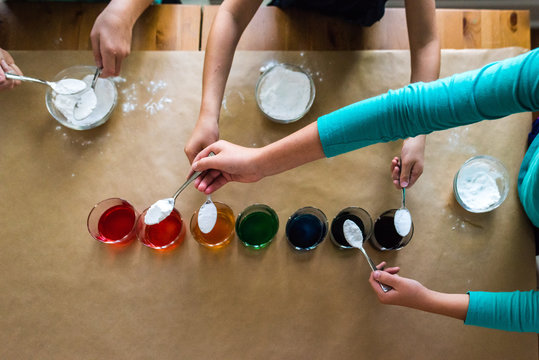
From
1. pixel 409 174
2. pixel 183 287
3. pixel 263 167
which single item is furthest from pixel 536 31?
pixel 183 287

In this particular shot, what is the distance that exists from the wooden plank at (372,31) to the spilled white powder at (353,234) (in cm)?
54

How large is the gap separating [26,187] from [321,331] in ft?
2.94

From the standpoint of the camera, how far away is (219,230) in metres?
1.00

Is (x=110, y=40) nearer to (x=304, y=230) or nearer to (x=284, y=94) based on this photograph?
(x=284, y=94)

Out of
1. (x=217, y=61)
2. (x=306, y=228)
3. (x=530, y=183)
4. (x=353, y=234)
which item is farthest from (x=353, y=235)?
(x=217, y=61)

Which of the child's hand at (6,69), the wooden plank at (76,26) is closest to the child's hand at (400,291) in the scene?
the wooden plank at (76,26)

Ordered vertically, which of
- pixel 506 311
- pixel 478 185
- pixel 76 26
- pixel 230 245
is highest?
pixel 76 26

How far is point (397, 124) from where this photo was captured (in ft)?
2.45

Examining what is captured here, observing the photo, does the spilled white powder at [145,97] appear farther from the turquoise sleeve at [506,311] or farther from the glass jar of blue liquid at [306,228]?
the turquoise sleeve at [506,311]

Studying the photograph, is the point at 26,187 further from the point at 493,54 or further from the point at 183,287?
the point at 493,54

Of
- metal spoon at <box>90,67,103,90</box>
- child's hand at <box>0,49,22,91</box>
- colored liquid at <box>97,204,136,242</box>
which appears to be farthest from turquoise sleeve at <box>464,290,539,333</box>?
child's hand at <box>0,49,22,91</box>

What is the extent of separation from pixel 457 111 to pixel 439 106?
3 cm

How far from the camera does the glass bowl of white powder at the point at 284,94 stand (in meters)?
1.05

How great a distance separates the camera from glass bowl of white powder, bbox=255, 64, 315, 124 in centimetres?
105
